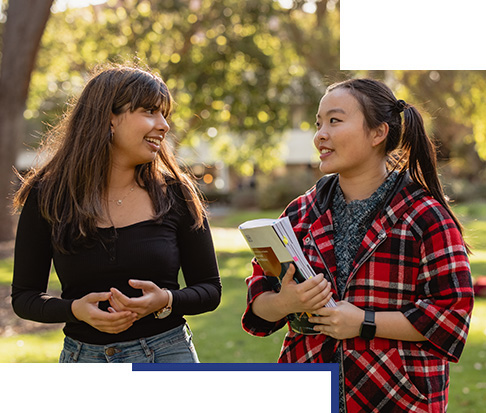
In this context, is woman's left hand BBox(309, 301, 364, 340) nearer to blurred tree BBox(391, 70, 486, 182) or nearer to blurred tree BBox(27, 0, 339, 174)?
blurred tree BBox(391, 70, 486, 182)

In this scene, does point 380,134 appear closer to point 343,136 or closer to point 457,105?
point 343,136

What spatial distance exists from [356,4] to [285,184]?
22017mm

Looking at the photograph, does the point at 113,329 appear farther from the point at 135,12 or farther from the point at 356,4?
the point at 135,12

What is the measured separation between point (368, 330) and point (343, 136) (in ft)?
2.09

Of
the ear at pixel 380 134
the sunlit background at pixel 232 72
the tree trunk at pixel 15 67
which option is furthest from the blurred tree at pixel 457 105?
the ear at pixel 380 134

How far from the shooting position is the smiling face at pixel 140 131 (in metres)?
2.31

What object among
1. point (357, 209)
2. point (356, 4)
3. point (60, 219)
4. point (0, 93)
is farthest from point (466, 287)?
point (0, 93)

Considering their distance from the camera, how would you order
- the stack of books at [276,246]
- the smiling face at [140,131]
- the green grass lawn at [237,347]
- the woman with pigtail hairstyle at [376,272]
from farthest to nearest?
1. the green grass lawn at [237,347]
2. the smiling face at [140,131]
3. the woman with pigtail hairstyle at [376,272]
4. the stack of books at [276,246]

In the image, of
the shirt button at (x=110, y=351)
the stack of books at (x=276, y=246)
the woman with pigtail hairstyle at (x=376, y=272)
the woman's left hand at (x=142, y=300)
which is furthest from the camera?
the shirt button at (x=110, y=351)

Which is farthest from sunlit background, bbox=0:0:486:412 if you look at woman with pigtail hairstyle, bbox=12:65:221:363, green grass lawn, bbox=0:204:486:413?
woman with pigtail hairstyle, bbox=12:65:221:363

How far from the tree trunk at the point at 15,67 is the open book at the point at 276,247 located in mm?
9915

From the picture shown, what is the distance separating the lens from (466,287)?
1916 mm

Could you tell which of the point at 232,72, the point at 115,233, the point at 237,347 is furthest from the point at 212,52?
the point at 115,233

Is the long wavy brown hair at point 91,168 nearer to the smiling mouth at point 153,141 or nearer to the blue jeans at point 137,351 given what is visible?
the smiling mouth at point 153,141
